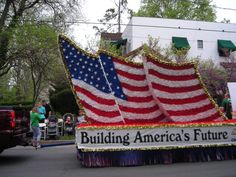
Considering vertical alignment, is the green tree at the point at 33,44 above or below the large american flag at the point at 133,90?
above

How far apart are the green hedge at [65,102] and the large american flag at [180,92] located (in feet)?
56.9

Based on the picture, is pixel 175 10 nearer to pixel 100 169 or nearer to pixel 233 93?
pixel 233 93

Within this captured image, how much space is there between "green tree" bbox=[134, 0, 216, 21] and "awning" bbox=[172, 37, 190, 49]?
12989 millimetres

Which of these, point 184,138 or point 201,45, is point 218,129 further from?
point 201,45

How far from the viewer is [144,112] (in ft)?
36.8

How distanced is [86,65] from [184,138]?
3097 mm

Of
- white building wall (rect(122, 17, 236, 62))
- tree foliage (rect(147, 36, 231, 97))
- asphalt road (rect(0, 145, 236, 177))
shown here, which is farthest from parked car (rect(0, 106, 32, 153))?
white building wall (rect(122, 17, 236, 62))

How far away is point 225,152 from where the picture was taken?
11.0 metres

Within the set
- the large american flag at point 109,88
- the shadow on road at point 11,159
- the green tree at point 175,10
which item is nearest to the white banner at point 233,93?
the large american flag at point 109,88

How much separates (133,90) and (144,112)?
650 mm

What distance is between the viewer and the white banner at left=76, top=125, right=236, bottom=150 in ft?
33.7

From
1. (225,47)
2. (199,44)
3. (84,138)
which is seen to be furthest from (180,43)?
(84,138)

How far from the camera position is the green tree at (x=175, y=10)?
171 ft

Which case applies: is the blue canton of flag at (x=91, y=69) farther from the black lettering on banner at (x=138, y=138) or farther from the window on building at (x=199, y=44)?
the window on building at (x=199, y=44)
